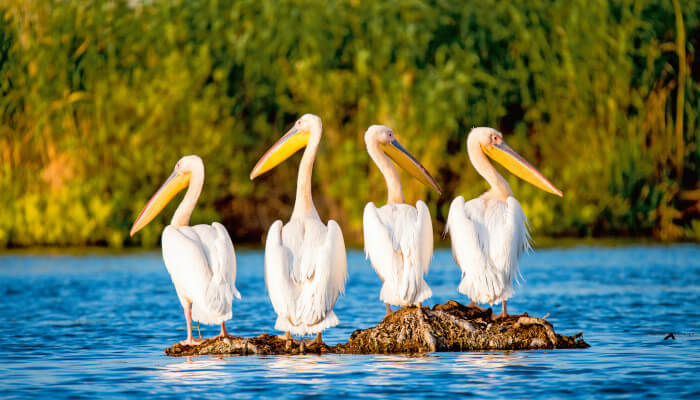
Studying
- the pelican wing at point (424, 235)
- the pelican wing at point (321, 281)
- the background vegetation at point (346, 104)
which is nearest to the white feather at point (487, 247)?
the pelican wing at point (424, 235)

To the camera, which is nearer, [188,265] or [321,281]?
[321,281]

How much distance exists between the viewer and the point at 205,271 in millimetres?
8562

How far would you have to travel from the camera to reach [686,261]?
52.9 feet

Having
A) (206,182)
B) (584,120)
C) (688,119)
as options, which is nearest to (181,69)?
(206,182)

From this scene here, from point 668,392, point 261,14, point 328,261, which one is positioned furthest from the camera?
point 261,14

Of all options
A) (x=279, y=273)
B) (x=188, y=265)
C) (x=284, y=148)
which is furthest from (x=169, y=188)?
(x=279, y=273)

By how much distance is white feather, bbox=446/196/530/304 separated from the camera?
28.8ft

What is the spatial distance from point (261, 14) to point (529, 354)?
13.8 meters

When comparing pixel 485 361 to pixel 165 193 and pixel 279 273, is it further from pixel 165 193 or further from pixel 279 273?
pixel 165 193

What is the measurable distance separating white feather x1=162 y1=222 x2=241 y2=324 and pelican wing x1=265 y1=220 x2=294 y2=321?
1.07 feet

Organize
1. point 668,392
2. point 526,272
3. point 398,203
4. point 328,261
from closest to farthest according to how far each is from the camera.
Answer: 1. point 668,392
2. point 328,261
3. point 398,203
4. point 526,272

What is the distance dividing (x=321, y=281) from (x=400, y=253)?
0.65 m

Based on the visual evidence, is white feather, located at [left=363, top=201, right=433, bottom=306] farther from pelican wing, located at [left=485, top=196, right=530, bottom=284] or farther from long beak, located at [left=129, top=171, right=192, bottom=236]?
long beak, located at [left=129, top=171, right=192, bottom=236]

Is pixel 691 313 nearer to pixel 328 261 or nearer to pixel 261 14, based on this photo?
pixel 328 261
